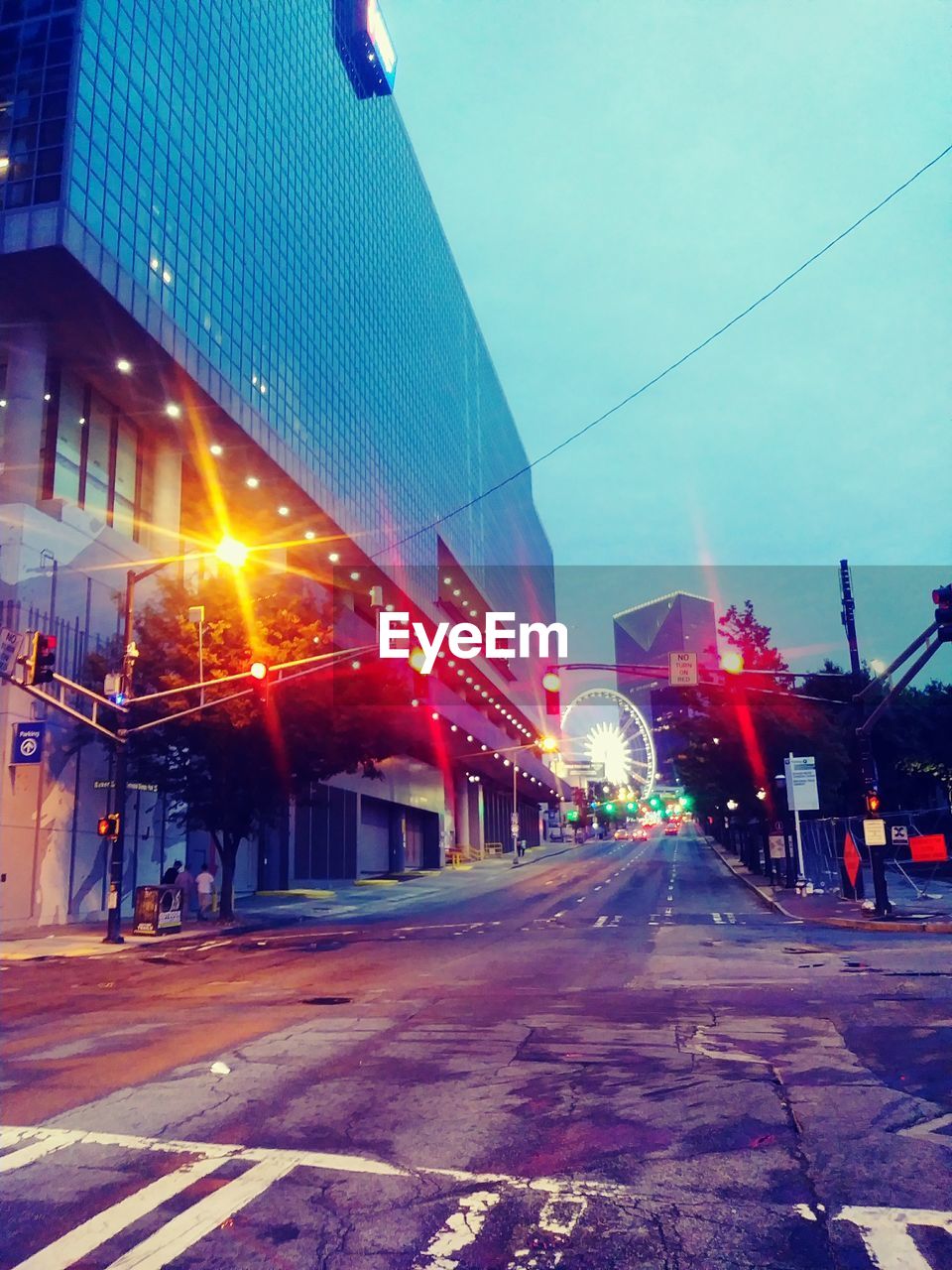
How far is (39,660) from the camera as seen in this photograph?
2131cm

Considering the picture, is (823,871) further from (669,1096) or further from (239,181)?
(239,181)

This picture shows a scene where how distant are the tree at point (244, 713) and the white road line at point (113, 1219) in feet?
77.5

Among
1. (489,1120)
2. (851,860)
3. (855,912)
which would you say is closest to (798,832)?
(851,860)

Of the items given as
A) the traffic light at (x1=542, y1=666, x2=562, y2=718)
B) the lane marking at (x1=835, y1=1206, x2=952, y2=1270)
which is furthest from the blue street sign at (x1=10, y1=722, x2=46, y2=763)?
the lane marking at (x1=835, y1=1206, x2=952, y2=1270)

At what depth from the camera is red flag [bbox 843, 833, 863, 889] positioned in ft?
102

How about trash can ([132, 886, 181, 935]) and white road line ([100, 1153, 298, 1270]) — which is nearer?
white road line ([100, 1153, 298, 1270])

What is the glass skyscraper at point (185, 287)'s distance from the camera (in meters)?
33.1

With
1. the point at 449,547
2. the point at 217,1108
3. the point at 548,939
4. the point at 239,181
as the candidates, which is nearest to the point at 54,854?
the point at 548,939

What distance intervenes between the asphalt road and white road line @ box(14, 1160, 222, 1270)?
0.8 inches

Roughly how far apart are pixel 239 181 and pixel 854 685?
123ft

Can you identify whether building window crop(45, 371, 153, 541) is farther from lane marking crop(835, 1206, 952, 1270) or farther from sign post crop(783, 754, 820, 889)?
lane marking crop(835, 1206, 952, 1270)

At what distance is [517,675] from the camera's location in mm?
137375

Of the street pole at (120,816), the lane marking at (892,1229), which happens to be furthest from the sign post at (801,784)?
the lane marking at (892,1229)

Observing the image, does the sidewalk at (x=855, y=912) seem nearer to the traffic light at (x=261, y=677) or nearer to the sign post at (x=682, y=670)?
the sign post at (x=682, y=670)
